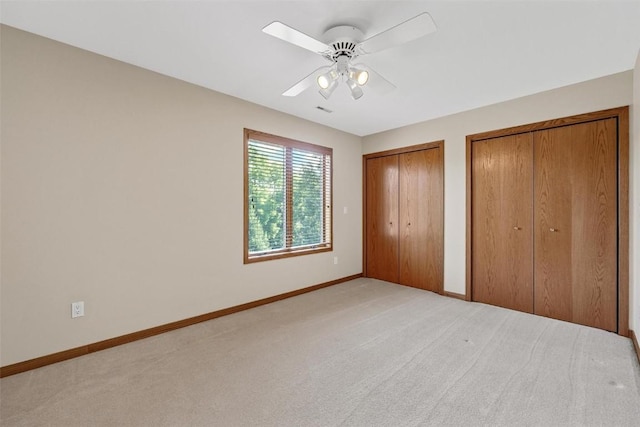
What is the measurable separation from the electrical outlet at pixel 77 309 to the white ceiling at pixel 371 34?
2.01m

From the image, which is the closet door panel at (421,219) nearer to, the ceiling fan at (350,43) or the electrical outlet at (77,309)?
the ceiling fan at (350,43)

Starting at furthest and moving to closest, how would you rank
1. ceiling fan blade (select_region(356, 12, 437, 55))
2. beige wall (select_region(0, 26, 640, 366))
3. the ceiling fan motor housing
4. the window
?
the window, beige wall (select_region(0, 26, 640, 366)), the ceiling fan motor housing, ceiling fan blade (select_region(356, 12, 437, 55))

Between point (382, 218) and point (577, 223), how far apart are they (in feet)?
7.80

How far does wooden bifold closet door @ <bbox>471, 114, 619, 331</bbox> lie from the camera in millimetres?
2730

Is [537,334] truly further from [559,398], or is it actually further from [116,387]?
[116,387]

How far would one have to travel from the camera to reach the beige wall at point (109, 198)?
6.63 feet

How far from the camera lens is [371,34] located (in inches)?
80.8

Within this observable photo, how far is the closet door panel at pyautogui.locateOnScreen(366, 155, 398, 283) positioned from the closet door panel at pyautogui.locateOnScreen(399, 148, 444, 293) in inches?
5.0

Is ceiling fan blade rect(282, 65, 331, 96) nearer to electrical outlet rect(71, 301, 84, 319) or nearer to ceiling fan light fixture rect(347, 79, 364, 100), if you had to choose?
ceiling fan light fixture rect(347, 79, 364, 100)

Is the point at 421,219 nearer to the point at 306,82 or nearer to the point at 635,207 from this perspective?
the point at 635,207

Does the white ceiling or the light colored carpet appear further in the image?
the white ceiling

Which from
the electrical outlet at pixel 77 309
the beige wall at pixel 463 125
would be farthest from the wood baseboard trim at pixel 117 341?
the beige wall at pixel 463 125

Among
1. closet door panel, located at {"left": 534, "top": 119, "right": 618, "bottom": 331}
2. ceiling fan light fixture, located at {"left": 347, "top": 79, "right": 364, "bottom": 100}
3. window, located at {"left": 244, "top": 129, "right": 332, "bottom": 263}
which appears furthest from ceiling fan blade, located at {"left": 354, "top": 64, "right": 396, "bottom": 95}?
closet door panel, located at {"left": 534, "top": 119, "right": 618, "bottom": 331}

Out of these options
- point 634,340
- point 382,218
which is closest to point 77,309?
point 382,218
